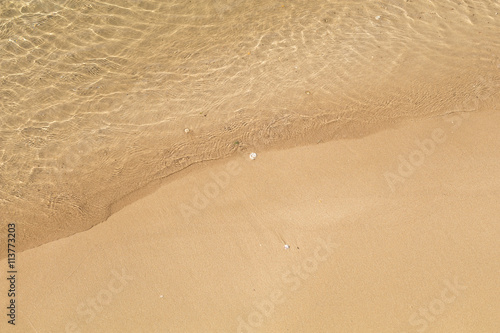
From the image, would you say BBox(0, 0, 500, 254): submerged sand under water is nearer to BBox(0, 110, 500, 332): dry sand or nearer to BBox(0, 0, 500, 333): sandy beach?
BBox(0, 0, 500, 333): sandy beach

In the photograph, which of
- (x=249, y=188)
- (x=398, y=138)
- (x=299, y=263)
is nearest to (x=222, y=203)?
(x=249, y=188)

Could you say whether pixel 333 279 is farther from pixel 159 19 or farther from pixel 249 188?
pixel 159 19

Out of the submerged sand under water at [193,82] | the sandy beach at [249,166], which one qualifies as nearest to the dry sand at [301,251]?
the sandy beach at [249,166]

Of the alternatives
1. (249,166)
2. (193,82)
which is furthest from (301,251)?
(193,82)

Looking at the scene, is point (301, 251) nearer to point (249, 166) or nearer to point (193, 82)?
point (249, 166)

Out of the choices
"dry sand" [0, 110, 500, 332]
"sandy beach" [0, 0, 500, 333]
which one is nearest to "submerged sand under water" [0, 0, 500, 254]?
"sandy beach" [0, 0, 500, 333]

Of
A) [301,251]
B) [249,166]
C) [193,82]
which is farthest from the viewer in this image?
[193,82]
